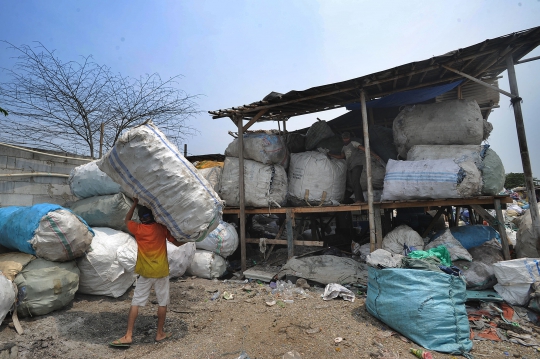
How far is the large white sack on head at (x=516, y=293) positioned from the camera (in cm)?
353

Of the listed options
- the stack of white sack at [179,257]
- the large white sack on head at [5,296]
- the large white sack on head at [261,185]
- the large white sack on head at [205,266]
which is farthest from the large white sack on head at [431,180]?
the large white sack on head at [5,296]

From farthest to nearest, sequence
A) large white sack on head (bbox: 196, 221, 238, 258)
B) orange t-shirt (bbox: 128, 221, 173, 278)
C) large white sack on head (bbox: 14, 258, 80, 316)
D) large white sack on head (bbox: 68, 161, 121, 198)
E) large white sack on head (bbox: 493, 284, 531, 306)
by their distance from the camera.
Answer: large white sack on head (bbox: 196, 221, 238, 258) → large white sack on head (bbox: 68, 161, 121, 198) → large white sack on head (bbox: 493, 284, 531, 306) → large white sack on head (bbox: 14, 258, 80, 316) → orange t-shirt (bbox: 128, 221, 173, 278)

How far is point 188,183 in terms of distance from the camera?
298cm

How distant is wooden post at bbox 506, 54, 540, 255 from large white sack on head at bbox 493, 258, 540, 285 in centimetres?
85

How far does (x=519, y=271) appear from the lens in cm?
354

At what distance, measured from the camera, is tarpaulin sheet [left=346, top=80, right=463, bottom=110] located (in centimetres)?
468

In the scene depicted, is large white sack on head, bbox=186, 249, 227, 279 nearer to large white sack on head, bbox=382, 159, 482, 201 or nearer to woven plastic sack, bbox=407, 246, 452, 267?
large white sack on head, bbox=382, 159, 482, 201

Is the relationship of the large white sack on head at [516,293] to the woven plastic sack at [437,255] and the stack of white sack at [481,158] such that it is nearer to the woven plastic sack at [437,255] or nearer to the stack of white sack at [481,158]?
the woven plastic sack at [437,255]

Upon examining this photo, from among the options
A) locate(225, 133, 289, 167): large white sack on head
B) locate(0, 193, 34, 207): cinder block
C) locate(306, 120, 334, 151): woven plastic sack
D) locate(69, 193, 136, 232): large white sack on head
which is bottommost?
locate(69, 193, 136, 232): large white sack on head

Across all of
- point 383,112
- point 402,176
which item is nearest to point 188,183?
point 402,176

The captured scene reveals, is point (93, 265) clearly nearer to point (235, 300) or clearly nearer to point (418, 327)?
point (235, 300)

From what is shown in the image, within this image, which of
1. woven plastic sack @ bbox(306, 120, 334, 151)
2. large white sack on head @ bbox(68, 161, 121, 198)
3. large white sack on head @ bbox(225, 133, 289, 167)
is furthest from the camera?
woven plastic sack @ bbox(306, 120, 334, 151)

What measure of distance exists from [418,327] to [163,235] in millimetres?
2669

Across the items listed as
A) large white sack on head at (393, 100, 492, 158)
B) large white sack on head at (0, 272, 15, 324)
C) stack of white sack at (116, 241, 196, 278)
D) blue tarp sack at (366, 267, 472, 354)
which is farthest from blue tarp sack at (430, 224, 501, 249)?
large white sack on head at (0, 272, 15, 324)
